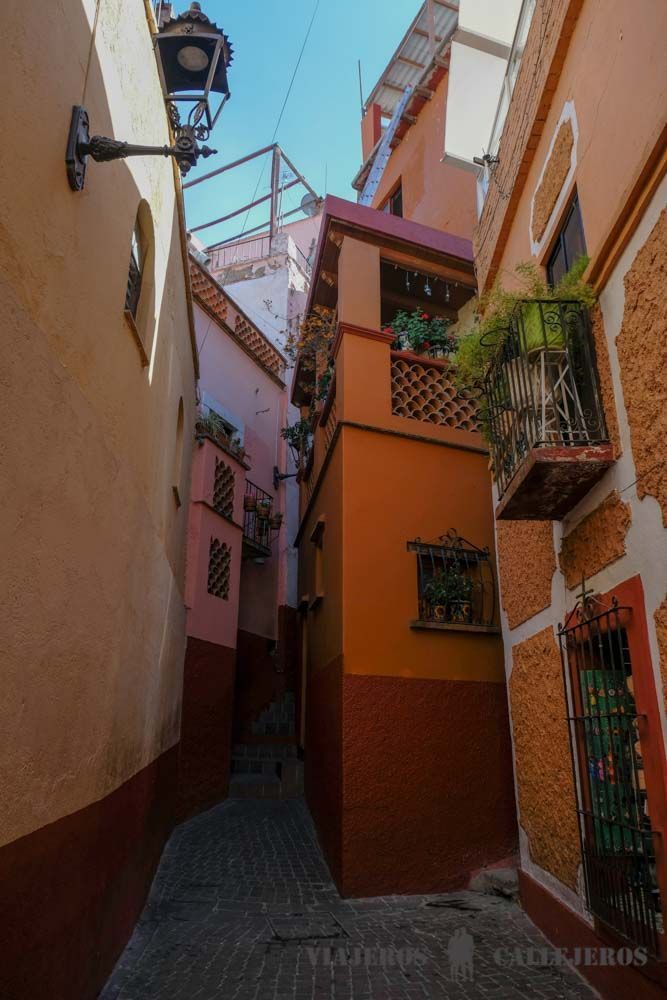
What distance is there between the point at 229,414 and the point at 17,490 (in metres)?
10.6

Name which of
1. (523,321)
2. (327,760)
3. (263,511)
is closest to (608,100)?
(523,321)

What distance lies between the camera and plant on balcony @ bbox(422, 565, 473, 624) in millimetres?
6316

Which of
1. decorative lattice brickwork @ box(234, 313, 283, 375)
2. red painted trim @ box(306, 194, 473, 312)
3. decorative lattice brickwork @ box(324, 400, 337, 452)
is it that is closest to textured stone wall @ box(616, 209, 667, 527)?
decorative lattice brickwork @ box(324, 400, 337, 452)

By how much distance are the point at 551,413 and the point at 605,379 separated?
1.14 feet

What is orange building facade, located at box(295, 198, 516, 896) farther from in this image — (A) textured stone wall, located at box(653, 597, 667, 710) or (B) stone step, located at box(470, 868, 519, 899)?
(A) textured stone wall, located at box(653, 597, 667, 710)

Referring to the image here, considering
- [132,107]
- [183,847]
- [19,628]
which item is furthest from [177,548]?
[19,628]

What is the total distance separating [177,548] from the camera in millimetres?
7426

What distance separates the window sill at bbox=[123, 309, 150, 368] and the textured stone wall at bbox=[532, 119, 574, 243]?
3.06 meters

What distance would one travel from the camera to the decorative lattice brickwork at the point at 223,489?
10.0 m

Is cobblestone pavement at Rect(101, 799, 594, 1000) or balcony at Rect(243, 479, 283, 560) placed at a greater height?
balcony at Rect(243, 479, 283, 560)

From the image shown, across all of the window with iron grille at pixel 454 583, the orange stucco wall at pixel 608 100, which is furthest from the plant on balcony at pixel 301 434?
the orange stucco wall at pixel 608 100

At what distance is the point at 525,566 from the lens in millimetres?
5105

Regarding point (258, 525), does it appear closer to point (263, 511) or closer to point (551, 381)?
point (263, 511)

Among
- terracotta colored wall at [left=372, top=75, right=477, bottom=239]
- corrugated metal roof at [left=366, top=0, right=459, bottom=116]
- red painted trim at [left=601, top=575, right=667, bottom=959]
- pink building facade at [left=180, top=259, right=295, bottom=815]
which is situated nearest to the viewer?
red painted trim at [left=601, top=575, right=667, bottom=959]
